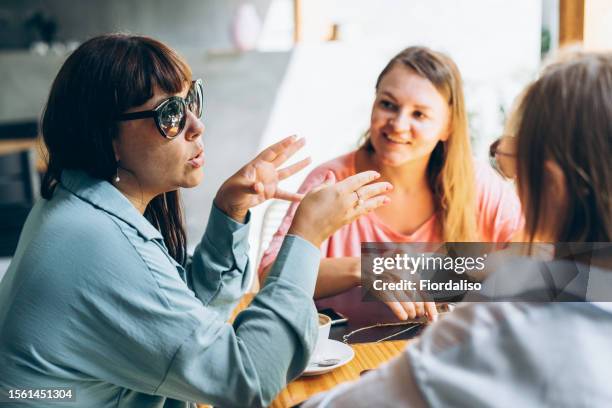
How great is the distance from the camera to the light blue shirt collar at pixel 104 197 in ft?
3.11

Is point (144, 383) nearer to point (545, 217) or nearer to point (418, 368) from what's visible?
point (418, 368)

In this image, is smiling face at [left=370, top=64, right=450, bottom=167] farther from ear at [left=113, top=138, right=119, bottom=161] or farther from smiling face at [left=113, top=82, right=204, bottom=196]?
ear at [left=113, top=138, right=119, bottom=161]

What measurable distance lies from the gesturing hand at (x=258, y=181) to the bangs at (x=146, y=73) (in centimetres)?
22

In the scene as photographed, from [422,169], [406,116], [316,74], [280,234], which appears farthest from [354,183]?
[316,74]

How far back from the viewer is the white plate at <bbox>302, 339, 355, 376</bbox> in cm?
107

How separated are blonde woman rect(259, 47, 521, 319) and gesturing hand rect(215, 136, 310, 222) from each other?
387mm

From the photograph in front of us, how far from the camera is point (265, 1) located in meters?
5.06

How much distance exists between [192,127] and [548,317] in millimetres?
641

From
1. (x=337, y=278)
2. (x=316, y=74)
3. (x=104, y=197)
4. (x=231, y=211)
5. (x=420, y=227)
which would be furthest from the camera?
(x=316, y=74)

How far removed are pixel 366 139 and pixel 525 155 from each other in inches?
42.9

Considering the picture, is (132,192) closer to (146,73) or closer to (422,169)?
(146,73)

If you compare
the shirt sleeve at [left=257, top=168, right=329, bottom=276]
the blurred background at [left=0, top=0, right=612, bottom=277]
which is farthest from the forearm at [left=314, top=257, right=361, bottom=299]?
the blurred background at [left=0, top=0, right=612, bottom=277]

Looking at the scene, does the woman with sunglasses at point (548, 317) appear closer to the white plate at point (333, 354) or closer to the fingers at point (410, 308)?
the white plate at point (333, 354)

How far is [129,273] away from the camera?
0.88 meters
